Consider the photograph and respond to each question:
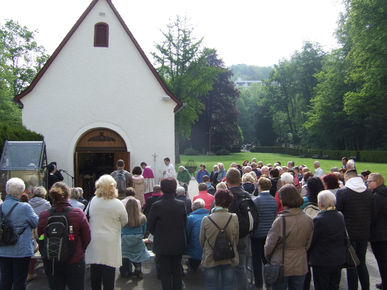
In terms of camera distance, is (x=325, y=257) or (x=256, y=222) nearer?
(x=325, y=257)

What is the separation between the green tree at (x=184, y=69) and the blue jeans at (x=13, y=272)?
107 feet

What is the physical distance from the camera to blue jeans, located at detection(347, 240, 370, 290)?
5.87 metres

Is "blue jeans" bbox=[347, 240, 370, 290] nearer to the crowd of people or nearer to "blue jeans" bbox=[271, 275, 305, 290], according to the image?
the crowd of people

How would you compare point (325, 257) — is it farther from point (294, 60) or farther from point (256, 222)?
point (294, 60)

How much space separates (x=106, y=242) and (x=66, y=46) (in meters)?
12.3

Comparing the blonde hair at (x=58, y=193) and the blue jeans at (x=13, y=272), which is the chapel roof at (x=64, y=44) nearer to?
the blue jeans at (x=13, y=272)

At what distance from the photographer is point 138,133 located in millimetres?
15938

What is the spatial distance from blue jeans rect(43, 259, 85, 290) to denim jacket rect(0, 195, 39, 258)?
63cm

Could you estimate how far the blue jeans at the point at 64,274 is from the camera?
4.86m

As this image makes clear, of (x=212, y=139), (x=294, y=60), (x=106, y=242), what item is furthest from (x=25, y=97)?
(x=294, y=60)

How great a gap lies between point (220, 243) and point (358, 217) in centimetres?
247

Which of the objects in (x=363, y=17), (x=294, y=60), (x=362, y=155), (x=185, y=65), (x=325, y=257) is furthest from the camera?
(x=294, y=60)

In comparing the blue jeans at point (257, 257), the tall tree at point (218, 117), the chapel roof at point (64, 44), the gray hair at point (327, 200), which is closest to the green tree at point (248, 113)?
the tall tree at point (218, 117)

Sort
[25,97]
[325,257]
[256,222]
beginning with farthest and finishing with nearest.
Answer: [25,97]
[256,222]
[325,257]
